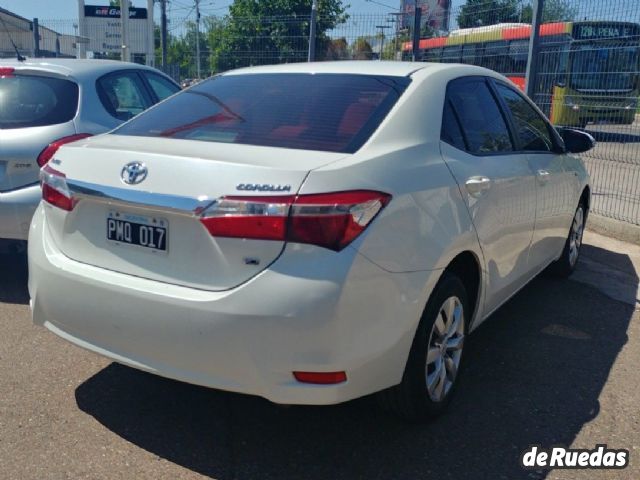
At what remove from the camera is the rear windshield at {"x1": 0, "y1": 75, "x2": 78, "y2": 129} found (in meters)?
4.97

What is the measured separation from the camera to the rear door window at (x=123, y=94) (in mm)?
5418

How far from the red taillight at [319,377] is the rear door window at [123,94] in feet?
11.6

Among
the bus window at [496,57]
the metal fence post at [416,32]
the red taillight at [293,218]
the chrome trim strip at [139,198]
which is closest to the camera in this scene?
the red taillight at [293,218]

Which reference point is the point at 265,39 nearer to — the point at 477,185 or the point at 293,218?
the point at 477,185

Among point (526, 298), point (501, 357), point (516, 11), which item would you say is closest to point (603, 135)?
point (516, 11)

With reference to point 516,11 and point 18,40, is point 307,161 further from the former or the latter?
point 18,40

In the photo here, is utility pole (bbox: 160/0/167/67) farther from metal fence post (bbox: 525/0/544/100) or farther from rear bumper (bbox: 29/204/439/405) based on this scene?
rear bumper (bbox: 29/204/439/405)

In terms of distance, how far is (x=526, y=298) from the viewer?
17.1ft

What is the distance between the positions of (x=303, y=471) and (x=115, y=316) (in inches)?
39.9

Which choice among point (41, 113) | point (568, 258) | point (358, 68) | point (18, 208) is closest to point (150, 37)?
point (41, 113)

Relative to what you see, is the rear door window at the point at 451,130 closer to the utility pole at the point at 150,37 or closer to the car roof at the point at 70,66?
the car roof at the point at 70,66

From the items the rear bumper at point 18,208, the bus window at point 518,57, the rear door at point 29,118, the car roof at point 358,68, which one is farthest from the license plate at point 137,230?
the bus window at point 518,57

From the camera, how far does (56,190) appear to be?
3.04 metres

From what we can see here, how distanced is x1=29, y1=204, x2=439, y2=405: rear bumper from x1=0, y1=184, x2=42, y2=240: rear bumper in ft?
6.67
